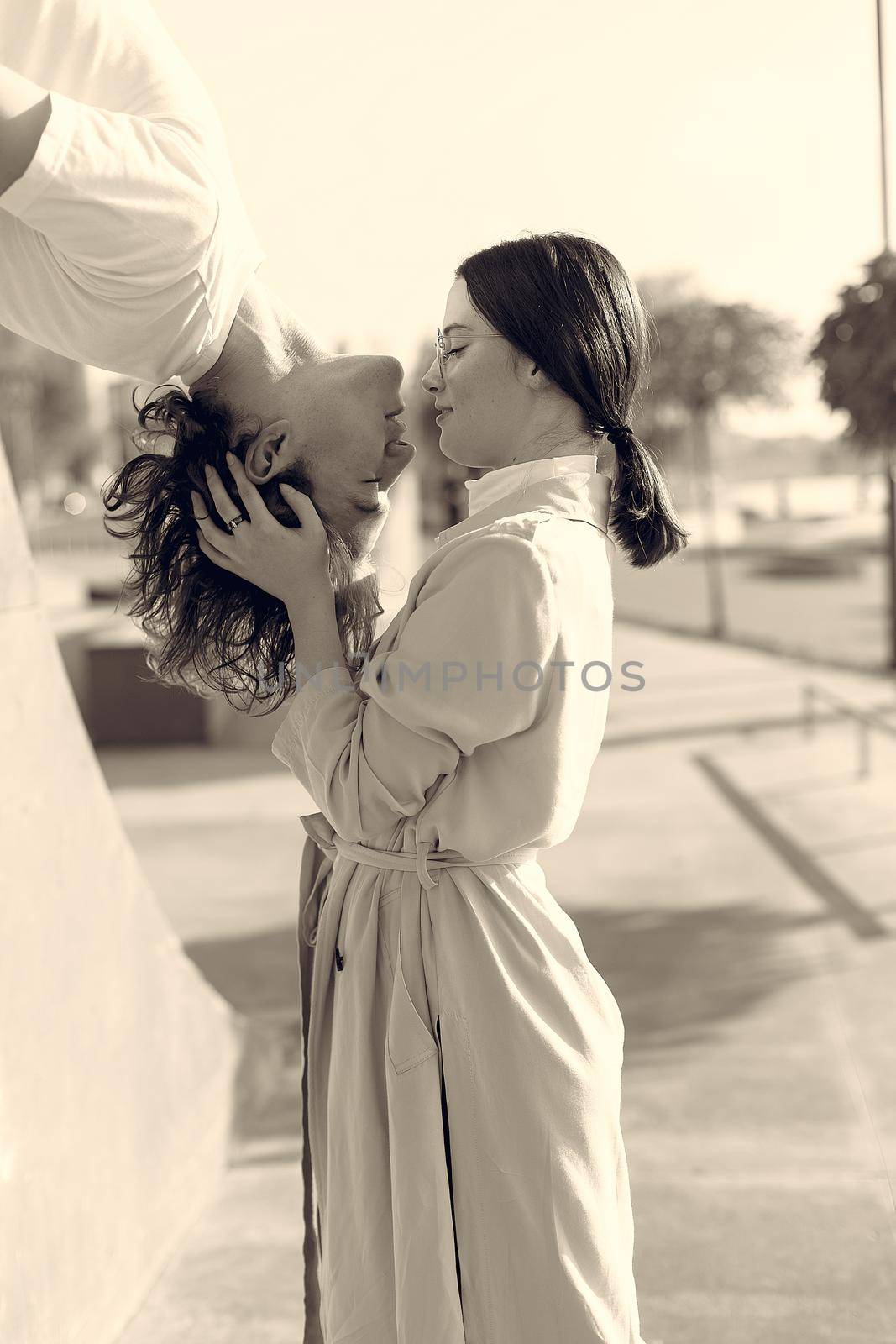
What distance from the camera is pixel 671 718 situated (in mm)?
11219

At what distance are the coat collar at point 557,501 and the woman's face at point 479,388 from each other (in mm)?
56

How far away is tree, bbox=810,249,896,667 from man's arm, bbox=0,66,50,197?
5.95 metres

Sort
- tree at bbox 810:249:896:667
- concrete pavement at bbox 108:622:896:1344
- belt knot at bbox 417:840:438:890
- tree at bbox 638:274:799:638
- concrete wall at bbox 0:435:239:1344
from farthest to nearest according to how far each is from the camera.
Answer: tree at bbox 638:274:799:638 < tree at bbox 810:249:896:667 < concrete pavement at bbox 108:622:896:1344 < concrete wall at bbox 0:435:239:1344 < belt knot at bbox 417:840:438:890

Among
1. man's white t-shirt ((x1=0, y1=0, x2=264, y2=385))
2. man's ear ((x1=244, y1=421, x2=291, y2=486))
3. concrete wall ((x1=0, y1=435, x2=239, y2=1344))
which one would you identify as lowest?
concrete wall ((x1=0, y1=435, x2=239, y2=1344))

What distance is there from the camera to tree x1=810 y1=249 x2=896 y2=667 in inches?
264

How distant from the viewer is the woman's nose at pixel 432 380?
5.31 ft

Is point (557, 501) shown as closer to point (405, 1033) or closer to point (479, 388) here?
point (479, 388)

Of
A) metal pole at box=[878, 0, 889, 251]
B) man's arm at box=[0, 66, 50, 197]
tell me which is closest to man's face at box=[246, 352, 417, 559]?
man's arm at box=[0, 66, 50, 197]

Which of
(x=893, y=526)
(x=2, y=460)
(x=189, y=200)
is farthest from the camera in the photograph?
(x=893, y=526)

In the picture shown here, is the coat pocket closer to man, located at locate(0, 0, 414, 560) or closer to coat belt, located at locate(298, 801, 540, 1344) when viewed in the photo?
coat belt, located at locate(298, 801, 540, 1344)

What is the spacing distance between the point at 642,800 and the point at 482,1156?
6.79 meters

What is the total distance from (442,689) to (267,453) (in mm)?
363

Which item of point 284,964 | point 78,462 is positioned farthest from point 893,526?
point 78,462

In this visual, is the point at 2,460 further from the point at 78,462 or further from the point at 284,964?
the point at 78,462
